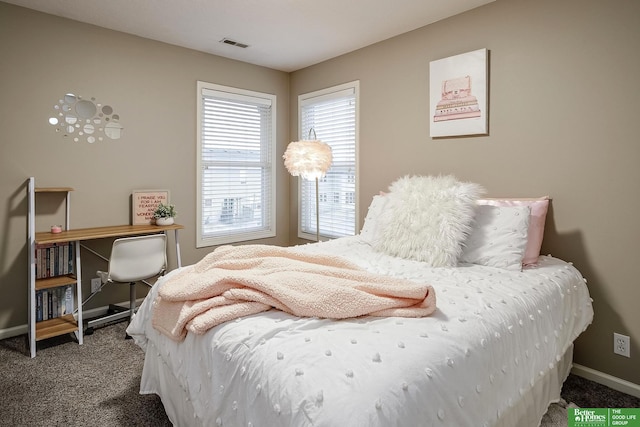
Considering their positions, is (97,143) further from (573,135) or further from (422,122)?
(573,135)

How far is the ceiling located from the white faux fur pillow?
1344 mm

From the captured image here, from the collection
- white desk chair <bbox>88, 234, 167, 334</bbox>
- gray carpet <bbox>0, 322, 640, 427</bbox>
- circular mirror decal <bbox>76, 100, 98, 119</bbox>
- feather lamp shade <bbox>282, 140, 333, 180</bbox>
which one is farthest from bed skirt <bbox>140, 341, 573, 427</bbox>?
circular mirror decal <bbox>76, 100, 98, 119</bbox>

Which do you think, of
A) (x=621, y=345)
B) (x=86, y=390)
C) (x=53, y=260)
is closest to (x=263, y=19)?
(x=53, y=260)

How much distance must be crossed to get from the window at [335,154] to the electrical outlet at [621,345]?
2.22m

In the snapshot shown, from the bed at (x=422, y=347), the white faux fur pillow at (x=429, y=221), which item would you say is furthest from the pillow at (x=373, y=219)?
the bed at (x=422, y=347)

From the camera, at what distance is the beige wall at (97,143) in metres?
2.86

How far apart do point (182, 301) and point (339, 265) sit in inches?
28.7

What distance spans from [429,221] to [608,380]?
1.43 meters

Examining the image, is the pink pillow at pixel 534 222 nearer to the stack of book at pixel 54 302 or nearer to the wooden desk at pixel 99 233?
the wooden desk at pixel 99 233

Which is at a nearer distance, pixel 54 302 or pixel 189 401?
pixel 189 401

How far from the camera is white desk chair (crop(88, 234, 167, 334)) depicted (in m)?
2.83

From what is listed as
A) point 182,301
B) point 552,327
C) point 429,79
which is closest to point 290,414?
point 182,301

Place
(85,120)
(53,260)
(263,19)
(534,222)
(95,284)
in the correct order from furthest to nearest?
(95,284), (85,120), (263,19), (53,260), (534,222)

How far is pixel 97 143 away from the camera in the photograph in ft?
10.6
